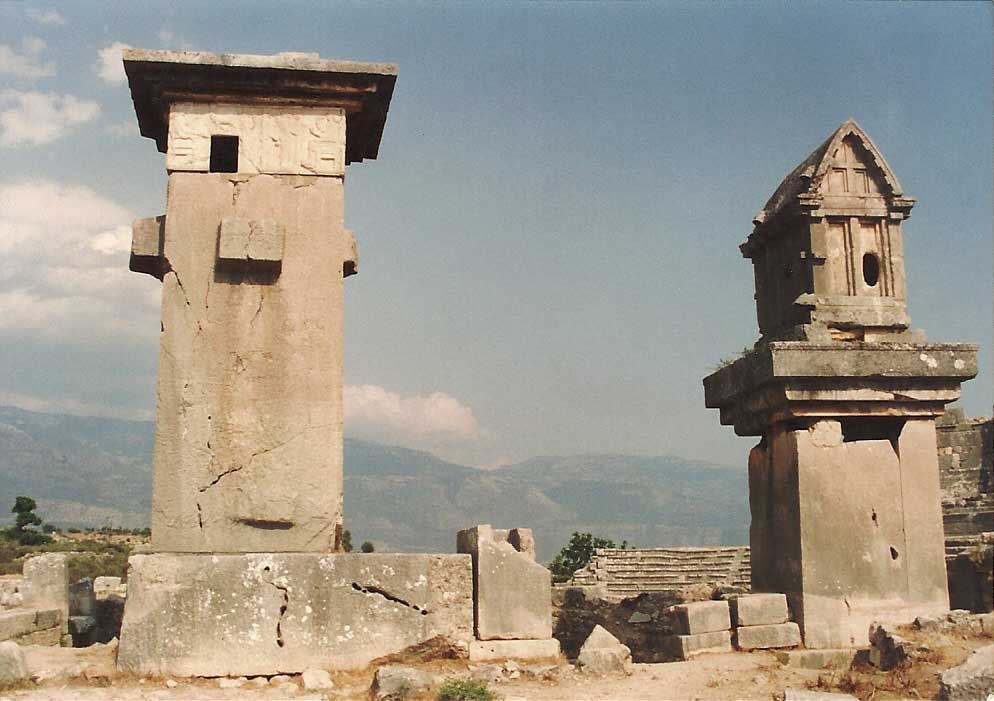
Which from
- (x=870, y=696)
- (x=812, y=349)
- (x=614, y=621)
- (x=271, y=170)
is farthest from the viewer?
(x=614, y=621)

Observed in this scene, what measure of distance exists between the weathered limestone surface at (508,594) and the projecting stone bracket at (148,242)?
342 cm

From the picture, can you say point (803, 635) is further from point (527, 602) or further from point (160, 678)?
point (160, 678)

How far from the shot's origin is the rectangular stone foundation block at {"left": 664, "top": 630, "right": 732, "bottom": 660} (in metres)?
7.61

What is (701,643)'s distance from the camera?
25.1 feet

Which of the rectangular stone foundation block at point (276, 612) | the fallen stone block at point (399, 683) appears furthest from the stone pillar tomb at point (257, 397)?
the fallen stone block at point (399, 683)

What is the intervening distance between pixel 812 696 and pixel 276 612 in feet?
11.9

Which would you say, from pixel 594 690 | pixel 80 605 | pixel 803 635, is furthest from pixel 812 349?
pixel 80 605

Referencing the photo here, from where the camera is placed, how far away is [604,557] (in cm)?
2581

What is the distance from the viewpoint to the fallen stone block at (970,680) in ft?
17.5

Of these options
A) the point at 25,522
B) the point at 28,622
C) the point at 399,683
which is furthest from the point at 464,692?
the point at 25,522

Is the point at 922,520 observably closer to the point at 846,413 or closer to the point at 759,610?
the point at 846,413

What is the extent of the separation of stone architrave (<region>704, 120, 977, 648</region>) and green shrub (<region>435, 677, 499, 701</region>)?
3.41 meters

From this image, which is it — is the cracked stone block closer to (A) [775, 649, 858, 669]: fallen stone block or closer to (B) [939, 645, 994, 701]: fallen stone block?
(A) [775, 649, 858, 669]: fallen stone block

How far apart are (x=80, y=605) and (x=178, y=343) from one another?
732cm
